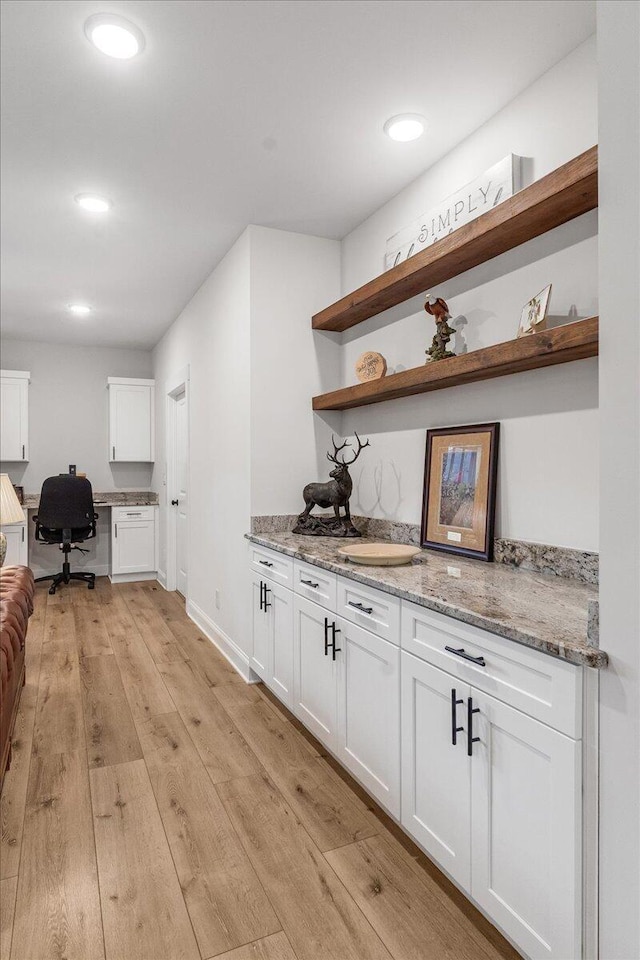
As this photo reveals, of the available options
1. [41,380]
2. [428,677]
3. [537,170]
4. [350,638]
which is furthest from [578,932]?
[41,380]

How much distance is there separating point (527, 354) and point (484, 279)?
0.68m

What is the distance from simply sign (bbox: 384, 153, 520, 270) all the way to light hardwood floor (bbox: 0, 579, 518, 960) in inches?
94.0

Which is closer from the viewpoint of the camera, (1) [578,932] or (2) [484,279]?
(1) [578,932]

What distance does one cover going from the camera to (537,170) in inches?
84.7

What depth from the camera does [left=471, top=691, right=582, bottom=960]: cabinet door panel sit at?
1.24 m

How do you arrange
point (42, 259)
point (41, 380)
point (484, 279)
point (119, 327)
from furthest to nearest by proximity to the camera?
point (41, 380) < point (119, 327) < point (42, 259) < point (484, 279)

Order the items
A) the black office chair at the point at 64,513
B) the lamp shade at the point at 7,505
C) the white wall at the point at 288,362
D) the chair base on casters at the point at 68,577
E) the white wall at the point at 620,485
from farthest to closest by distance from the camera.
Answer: the chair base on casters at the point at 68,577 < the black office chair at the point at 64,513 < the white wall at the point at 288,362 < the lamp shade at the point at 7,505 < the white wall at the point at 620,485

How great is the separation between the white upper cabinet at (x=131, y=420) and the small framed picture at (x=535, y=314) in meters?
5.24

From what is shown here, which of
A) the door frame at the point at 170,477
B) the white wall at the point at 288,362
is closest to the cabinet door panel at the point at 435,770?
the white wall at the point at 288,362

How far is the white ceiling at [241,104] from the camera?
1.86 m

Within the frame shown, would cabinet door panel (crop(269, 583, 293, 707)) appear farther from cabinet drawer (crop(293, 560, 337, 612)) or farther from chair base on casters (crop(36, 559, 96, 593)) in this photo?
chair base on casters (crop(36, 559, 96, 593))

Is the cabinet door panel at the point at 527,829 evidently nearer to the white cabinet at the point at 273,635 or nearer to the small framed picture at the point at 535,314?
the small framed picture at the point at 535,314

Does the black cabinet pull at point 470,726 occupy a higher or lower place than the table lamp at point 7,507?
lower

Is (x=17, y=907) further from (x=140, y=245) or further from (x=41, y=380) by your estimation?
(x=41, y=380)
